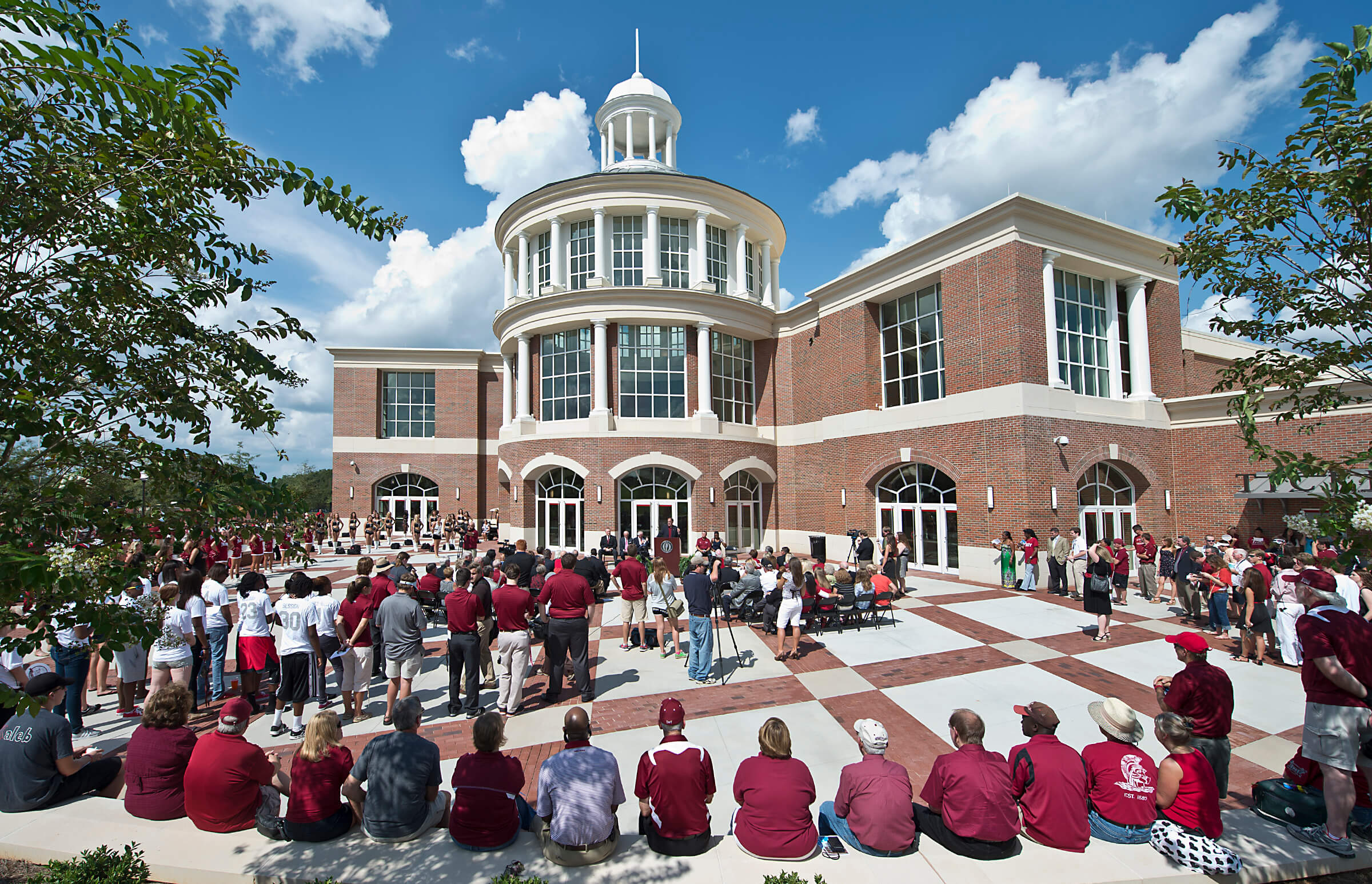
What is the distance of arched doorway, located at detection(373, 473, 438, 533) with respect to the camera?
30.5 metres

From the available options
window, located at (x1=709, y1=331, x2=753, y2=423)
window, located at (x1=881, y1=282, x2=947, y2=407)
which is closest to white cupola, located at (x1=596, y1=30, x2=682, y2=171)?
window, located at (x1=709, y1=331, x2=753, y2=423)

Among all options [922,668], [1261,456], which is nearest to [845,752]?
[922,668]

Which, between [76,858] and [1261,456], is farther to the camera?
[1261,456]

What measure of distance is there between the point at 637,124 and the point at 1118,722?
30.1m

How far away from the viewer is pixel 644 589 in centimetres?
1059

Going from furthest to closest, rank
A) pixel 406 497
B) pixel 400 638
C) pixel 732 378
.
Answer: pixel 406 497, pixel 732 378, pixel 400 638

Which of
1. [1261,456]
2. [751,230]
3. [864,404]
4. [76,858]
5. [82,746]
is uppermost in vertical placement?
[751,230]

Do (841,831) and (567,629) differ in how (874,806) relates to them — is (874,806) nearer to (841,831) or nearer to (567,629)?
(841,831)

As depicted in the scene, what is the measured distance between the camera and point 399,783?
431 centimetres

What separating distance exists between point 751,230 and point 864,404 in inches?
391

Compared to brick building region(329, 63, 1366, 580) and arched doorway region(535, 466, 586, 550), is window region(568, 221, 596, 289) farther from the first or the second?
arched doorway region(535, 466, 586, 550)

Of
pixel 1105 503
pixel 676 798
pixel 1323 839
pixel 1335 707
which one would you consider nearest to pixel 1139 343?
pixel 1105 503

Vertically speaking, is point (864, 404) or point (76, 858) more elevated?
point (864, 404)

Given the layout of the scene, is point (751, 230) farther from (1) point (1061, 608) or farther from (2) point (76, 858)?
(2) point (76, 858)
